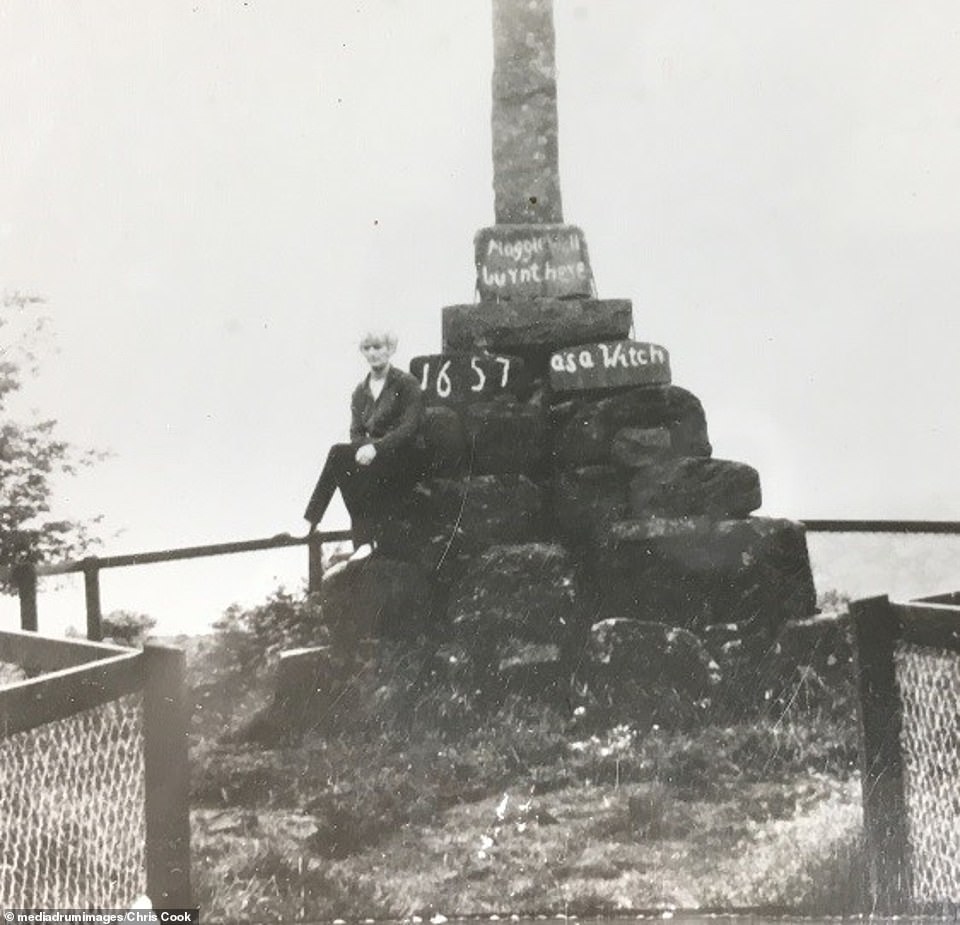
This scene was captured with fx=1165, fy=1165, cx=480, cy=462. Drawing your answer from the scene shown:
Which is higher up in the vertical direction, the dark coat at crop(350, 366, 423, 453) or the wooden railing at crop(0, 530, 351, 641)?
the dark coat at crop(350, 366, 423, 453)

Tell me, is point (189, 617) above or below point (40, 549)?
below

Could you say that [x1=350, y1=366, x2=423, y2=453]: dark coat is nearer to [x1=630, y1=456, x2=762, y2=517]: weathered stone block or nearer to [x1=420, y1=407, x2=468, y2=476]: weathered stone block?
[x1=420, y1=407, x2=468, y2=476]: weathered stone block

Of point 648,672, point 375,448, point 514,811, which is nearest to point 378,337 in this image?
point 375,448

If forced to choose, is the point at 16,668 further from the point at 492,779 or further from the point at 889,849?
the point at 889,849

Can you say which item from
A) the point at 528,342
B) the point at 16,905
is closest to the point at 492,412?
the point at 528,342

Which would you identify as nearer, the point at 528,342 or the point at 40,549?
the point at 40,549

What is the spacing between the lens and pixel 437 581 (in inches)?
276

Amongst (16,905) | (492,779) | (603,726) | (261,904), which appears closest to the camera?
(16,905)

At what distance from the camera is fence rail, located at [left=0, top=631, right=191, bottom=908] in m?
3.23

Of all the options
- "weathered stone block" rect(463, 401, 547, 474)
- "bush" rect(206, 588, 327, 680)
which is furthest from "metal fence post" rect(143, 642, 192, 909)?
"weathered stone block" rect(463, 401, 547, 474)

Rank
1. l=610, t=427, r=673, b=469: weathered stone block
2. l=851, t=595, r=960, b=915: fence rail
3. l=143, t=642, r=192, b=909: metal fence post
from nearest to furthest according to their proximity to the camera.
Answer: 1. l=143, t=642, r=192, b=909: metal fence post
2. l=851, t=595, r=960, b=915: fence rail
3. l=610, t=427, r=673, b=469: weathered stone block

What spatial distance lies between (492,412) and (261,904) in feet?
11.3

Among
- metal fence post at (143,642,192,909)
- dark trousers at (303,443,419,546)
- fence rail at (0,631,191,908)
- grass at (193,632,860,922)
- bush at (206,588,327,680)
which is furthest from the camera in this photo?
bush at (206,588,327,680)

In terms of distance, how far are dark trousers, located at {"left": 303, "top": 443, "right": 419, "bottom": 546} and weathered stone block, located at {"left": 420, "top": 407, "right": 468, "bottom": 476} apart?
0.15m
